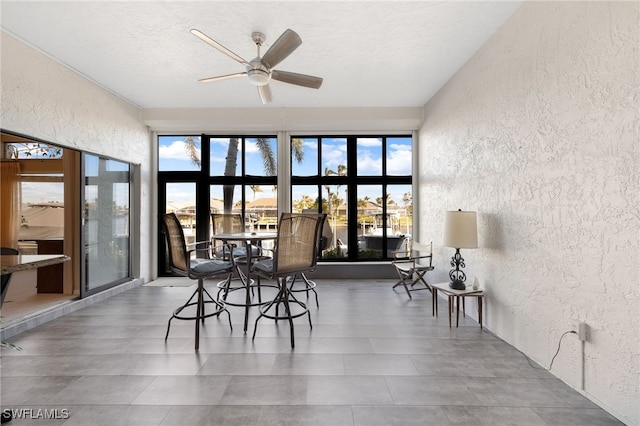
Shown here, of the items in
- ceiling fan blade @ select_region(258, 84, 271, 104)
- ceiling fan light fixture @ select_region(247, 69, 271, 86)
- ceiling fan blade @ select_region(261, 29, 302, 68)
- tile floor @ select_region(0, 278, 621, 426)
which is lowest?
tile floor @ select_region(0, 278, 621, 426)

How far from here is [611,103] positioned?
184cm

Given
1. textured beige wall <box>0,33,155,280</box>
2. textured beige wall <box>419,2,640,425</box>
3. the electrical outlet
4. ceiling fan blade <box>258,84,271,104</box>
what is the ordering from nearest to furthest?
textured beige wall <box>419,2,640,425</box>, the electrical outlet, textured beige wall <box>0,33,155,280</box>, ceiling fan blade <box>258,84,271,104</box>

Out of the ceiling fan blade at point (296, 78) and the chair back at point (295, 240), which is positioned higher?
the ceiling fan blade at point (296, 78)

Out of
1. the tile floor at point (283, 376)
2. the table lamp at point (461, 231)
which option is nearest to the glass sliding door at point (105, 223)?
the tile floor at point (283, 376)

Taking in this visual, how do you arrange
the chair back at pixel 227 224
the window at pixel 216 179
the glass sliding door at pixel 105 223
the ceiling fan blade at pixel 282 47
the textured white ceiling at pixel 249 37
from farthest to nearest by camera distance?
the window at pixel 216 179 < the chair back at pixel 227 224 < the glass sliding door at pixel 105 223 < the textured white ceiling at pixel 249 37 < the ceiling fan blade at pixel 282 47

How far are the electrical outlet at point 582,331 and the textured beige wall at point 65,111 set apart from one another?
17.0 ft

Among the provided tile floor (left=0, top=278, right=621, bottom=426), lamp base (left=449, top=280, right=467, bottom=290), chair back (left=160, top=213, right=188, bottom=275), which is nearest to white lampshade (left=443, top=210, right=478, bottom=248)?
lamp base (left=449, top=280, right=467, bottom=290)

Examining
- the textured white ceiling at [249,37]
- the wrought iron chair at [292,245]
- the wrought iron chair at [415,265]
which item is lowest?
the wrought iron chair at [415,265]

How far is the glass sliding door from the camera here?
4.23 metres

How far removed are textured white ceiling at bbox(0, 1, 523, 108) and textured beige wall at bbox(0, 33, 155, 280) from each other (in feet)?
0.54

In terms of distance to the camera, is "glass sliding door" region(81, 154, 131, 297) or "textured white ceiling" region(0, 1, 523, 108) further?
"glass sliding door" region(81, 154, 131, 297)

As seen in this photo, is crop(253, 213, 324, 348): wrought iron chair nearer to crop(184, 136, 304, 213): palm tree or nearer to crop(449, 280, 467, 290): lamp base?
crop(449, 280, 467, 290): lamp base

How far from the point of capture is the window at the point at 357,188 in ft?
19.4

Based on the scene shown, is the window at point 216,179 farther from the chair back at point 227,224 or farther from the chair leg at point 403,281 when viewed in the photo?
the chair leg at point 403,281
